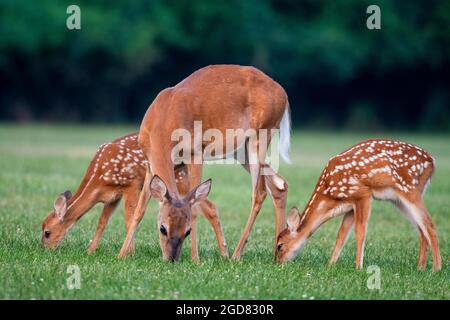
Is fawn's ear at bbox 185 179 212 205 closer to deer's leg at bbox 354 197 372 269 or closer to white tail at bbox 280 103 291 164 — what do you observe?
deer's leg at bbox 354 197 372 269

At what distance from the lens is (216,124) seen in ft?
33.3

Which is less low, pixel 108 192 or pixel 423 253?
pixel 108 192

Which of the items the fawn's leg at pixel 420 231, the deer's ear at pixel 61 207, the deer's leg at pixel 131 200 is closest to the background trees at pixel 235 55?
the deer's leg at pixel 131 200

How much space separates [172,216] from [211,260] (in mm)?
855

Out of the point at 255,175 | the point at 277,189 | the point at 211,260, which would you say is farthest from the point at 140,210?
the point at 277,189

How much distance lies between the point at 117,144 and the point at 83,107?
109 feet

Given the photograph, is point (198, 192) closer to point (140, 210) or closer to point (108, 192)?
point (140, 210)

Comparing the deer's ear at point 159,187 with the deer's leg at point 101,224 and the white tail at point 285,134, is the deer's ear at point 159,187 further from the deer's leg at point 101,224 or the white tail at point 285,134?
the white tail at point 285,134

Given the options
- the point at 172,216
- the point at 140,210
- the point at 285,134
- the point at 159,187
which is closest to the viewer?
the point at 172,216

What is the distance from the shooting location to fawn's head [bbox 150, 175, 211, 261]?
29.0ft

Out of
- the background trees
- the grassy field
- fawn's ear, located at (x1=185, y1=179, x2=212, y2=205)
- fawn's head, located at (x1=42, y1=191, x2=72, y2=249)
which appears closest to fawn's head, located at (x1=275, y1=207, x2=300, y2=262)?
the grassy field

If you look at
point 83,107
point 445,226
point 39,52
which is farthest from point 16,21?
point 445,226
